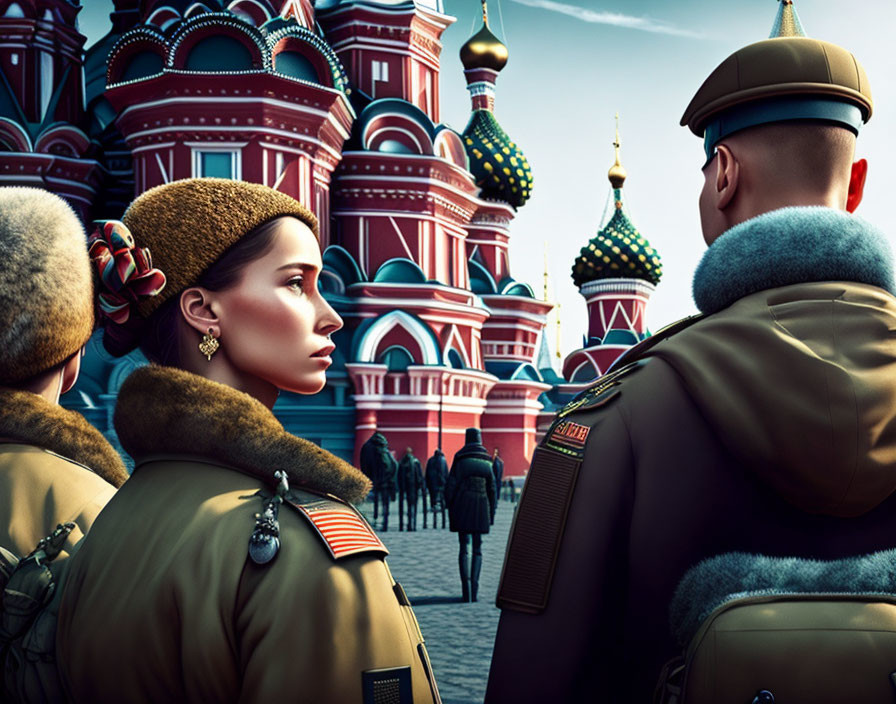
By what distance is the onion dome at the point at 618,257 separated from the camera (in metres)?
41.1

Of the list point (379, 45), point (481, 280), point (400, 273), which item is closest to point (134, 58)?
point (379, 45)

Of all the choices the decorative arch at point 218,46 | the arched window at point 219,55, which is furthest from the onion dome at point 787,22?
the arched window at point 219,55

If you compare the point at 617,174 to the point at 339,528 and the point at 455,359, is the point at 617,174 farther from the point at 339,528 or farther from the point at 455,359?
the point at 339,528

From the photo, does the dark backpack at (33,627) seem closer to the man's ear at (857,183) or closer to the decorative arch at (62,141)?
the man's ear at (857,183)

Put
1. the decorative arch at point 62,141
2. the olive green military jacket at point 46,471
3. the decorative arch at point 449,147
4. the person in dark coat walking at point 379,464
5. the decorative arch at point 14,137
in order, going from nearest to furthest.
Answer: the olive green military jacket at point 46,471 < the person in dark coat walking at point 379,464 < the decorative arch at point 14,137 < the decorative arch at point 62,141 < the decorative arch at point 449,147

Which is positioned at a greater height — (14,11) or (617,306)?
(14,11)

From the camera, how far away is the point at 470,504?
9.62 metres

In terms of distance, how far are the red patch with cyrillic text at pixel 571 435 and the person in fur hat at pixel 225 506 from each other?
0.34 metres

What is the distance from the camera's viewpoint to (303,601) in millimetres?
1591

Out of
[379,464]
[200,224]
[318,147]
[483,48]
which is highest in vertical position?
[483,48]

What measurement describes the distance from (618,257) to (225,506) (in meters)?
40.2

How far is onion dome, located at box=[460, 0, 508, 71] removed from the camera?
36281 millimetres

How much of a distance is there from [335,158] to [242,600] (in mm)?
23368

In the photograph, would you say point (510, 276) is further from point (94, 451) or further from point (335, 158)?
point (94, 451)
